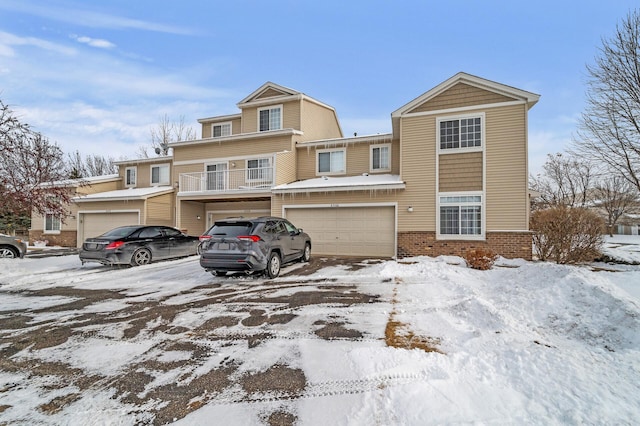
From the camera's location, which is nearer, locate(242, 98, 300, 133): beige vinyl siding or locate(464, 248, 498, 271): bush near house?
locate(464, 248, 498, 271): bush near house

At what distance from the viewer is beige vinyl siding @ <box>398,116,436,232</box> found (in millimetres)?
13781

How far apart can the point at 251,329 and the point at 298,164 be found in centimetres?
1431

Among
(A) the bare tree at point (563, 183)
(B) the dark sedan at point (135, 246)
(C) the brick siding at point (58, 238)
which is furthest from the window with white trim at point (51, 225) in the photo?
(A) the bare tree at point (563, 183)

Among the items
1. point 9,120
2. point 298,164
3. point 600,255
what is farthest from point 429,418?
point 298,164

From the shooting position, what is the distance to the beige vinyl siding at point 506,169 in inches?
499

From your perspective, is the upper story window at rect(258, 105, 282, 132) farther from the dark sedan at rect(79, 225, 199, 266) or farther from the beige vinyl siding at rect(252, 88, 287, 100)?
the dark sedan at rect(79, 225, 199, 266)

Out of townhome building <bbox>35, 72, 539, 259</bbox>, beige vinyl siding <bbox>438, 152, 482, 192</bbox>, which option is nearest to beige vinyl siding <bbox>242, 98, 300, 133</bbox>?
townhome building <bbox>35, 72, 539, 259</bbox>

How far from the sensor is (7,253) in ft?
41.4

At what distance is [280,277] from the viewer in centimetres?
922

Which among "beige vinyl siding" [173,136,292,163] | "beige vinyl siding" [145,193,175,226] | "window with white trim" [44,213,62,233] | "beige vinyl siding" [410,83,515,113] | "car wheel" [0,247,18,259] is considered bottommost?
"car wheel" [0,247,18,259]

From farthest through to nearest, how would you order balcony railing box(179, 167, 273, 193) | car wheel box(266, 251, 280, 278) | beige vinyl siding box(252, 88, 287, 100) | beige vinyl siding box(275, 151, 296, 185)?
beige vinyl siding box(252, 88, 287, 100), balcony railing box(179, 167, 273, 193), beige vinyl siding box(275, 151, 296, 185), car wheel box(266, 251, 280, 278)

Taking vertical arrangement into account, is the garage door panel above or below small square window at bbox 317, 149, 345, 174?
below

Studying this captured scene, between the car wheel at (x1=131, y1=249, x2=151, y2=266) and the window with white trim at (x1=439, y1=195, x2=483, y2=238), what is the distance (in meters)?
11.4

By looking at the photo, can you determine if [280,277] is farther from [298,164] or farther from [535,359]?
[298,164]
